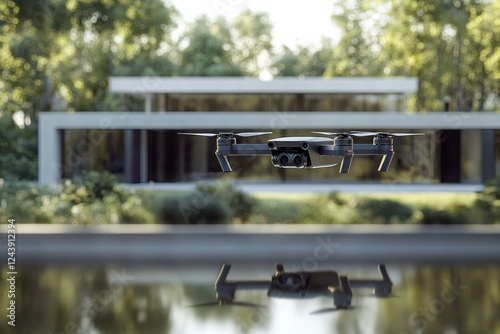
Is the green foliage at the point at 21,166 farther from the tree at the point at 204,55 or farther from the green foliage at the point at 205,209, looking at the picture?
the green foliage at the point at 205,209

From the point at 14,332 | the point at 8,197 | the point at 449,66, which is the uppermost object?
the point at 449,66

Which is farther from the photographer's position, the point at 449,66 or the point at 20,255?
the point at 449,66

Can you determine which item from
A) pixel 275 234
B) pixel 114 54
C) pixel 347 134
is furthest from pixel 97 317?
pixel 114 54

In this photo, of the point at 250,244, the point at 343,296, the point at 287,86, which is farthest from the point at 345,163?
the point at 287,86

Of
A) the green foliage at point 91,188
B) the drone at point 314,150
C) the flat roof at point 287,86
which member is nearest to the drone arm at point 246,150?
the drone at point 314,150

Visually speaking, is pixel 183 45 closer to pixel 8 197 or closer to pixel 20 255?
pixel 8 197

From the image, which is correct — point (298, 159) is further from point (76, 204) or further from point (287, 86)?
point (287, 86)
